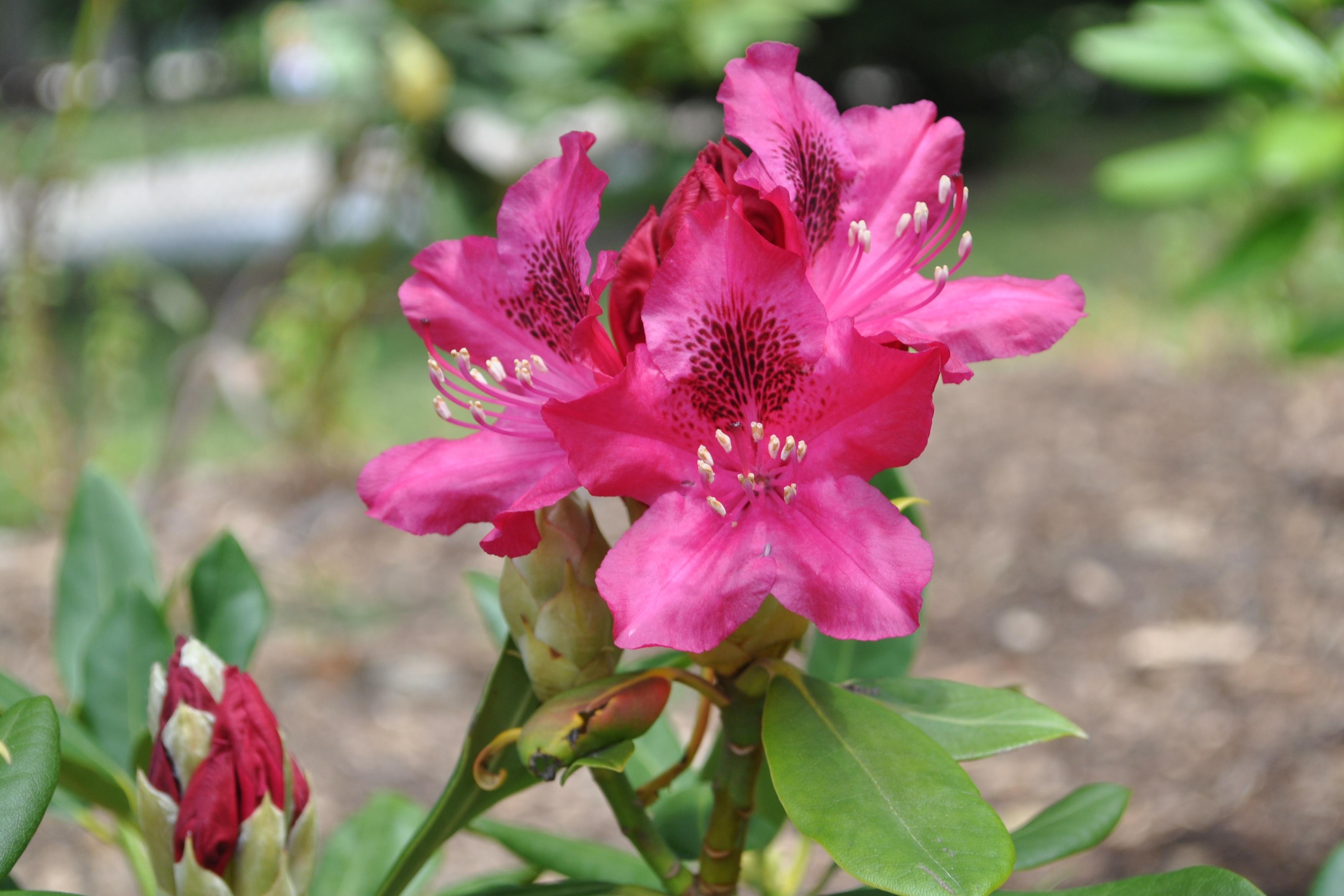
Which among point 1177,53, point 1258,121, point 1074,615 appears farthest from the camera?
point 1074,615

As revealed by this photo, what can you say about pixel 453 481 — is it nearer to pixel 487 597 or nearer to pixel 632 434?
pixel 632 434

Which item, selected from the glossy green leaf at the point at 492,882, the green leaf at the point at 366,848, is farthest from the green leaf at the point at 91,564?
the glossy green leaf at the point at 492,882

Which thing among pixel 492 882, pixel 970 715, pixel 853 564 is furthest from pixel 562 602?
pixel 492 882

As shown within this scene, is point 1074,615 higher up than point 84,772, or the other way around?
point 84,772

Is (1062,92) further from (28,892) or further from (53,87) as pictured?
(28,892)

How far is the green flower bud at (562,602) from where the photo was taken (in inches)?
27.7

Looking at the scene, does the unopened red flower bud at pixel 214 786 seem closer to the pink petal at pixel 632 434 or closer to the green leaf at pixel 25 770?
the green leaf at pixel 25 770

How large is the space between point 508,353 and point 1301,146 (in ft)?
5.76

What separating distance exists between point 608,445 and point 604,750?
0.61 ft

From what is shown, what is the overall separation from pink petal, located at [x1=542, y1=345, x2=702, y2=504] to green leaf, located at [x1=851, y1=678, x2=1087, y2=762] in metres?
0.23

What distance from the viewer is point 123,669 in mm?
1056

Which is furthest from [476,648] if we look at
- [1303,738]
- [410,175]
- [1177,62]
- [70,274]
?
[70,274]

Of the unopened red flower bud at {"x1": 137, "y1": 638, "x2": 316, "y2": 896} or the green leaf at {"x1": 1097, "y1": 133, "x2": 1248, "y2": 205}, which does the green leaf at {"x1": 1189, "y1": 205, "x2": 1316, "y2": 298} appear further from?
the unopened red flower bud at {"x1": 137, "y1": 638, "x2": 316, "y2": 896}

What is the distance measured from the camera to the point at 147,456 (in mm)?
4953
